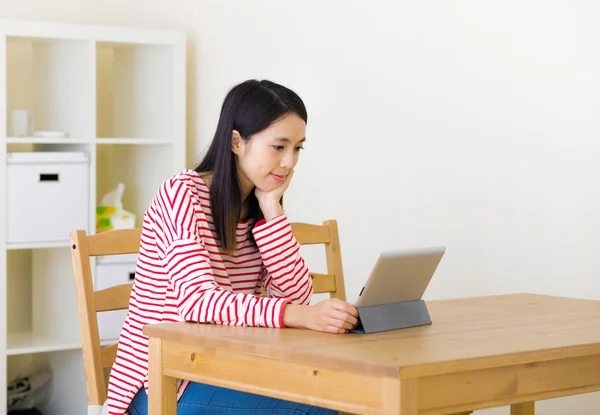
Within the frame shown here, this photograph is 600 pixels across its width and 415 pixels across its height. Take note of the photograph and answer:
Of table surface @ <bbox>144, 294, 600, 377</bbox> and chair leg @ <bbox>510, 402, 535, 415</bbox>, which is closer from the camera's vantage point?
table surface @ <bbox>144, 294, 600, 377</bbox>

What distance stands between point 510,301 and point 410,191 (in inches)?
29.8

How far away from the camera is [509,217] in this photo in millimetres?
2469

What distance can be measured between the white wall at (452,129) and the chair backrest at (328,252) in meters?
0.42

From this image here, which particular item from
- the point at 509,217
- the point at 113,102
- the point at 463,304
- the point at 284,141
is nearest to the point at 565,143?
the point at 509,217

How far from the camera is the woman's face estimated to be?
1841mm

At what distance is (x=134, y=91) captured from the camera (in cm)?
355

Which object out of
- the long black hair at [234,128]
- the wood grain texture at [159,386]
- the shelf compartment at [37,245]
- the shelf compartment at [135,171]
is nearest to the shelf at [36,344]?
the shelf compartment at [37,245]

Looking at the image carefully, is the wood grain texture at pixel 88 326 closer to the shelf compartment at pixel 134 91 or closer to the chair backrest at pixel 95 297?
the chair backrest at pixel 95 297

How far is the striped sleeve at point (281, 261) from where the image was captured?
1.90 meters

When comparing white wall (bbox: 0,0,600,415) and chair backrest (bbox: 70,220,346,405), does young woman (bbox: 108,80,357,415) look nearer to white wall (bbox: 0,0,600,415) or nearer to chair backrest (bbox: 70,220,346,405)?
chair backrest (bbox: 70,220,346,405)

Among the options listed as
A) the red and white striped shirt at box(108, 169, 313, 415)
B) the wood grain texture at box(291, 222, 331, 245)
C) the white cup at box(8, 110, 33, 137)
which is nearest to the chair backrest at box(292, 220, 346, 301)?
the wood grain texture at box(291, 222, 331, 245)

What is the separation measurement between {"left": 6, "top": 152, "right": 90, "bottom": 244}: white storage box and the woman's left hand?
1.37m

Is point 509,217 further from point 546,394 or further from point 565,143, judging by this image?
point 546,394

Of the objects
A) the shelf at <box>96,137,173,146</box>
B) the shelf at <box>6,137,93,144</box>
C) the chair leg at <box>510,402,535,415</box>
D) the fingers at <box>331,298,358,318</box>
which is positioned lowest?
the chair leg at <box>510,402,535,415</box>
